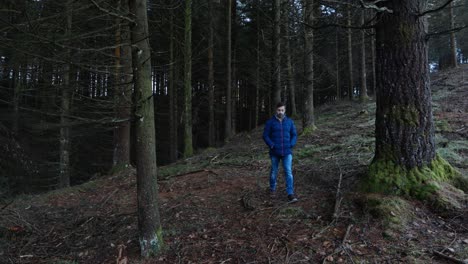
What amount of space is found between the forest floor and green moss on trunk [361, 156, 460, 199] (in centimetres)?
22

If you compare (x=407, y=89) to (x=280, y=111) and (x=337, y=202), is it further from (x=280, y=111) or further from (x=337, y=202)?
(x=280, y=111)

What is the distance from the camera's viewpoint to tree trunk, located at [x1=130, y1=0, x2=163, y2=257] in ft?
15.7

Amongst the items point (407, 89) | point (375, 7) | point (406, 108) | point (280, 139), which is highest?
point (375, 7)

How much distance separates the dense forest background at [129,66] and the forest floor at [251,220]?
1960 millimetres

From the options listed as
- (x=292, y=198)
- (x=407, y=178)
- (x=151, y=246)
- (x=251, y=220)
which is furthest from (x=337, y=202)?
(x=151, y=246)

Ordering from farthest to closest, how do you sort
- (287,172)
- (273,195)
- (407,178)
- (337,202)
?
(273,195) < (287,172) < (337,202) < (407,178)

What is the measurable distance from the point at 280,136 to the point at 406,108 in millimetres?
2171

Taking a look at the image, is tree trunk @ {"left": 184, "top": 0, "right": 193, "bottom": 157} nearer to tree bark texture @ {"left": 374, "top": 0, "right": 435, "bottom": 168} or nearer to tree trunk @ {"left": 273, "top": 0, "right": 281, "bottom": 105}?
tree trunk @ {"left": 273, "top": 0, "right": 281, "bottom": 105}

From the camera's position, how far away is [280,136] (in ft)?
20.7

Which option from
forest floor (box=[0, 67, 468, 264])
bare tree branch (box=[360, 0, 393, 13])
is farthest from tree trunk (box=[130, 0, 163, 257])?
bare tree branch (box=[360, 0, 393, 13])

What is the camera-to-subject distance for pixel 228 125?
18.9 metres

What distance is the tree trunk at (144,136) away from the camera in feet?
15.7

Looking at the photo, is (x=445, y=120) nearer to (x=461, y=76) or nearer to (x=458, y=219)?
(x=458, y=219)

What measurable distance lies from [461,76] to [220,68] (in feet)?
48.6
